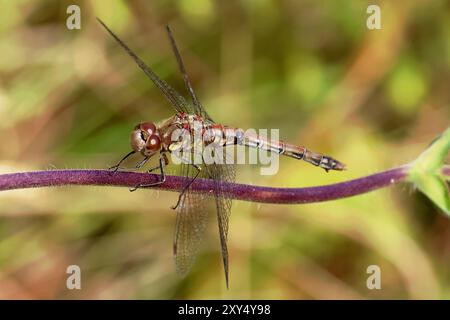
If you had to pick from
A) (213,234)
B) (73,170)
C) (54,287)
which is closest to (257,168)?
(213,234)

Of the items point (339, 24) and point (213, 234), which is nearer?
point (213, 234)

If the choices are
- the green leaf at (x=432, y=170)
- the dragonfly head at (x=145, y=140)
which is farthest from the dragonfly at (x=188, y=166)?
the green leaf at (x=432, y=170)

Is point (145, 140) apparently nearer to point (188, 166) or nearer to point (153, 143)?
point (153, 143)

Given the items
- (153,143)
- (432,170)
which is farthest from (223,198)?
(432,170)

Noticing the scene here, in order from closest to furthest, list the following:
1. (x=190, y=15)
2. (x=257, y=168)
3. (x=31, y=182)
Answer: (x=31, y=182) → (x=257, y=168) → (x=190, y=15)
